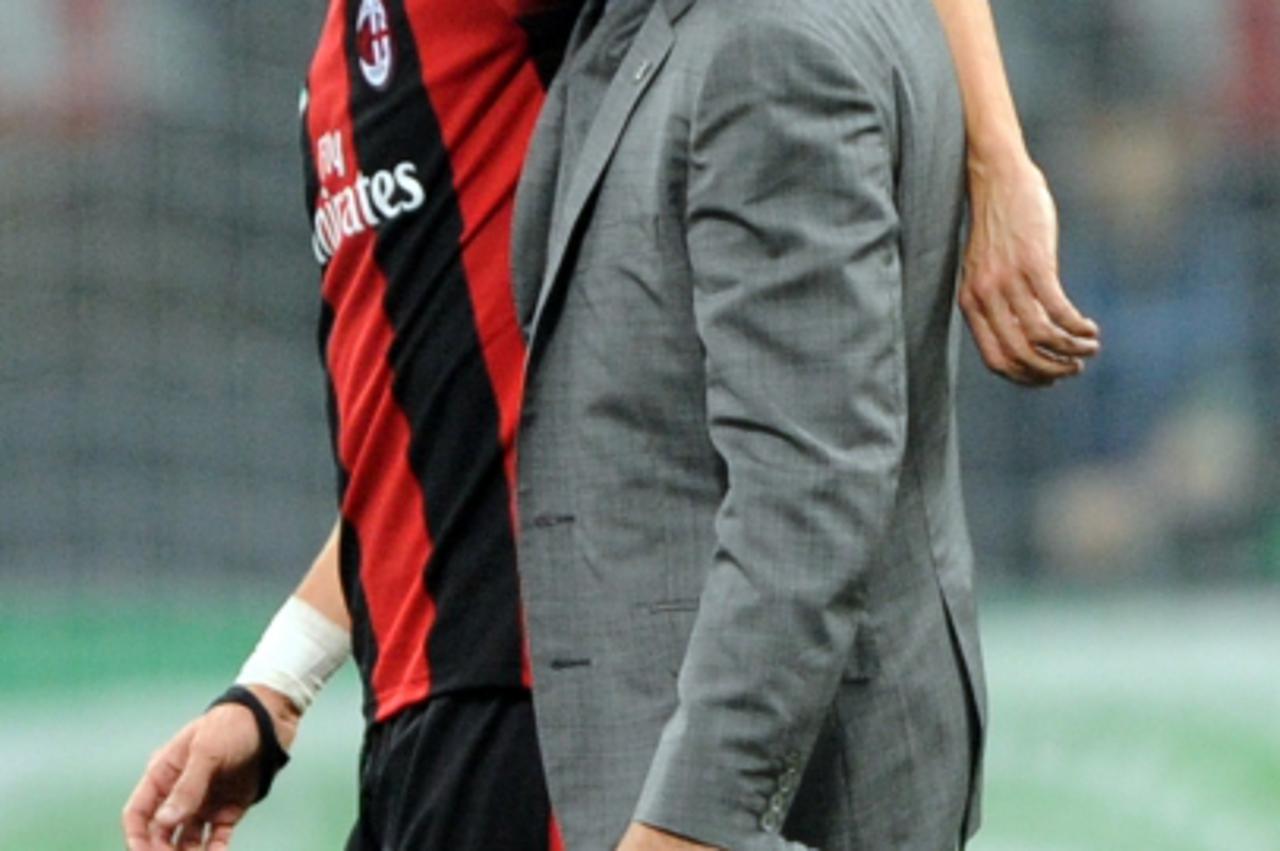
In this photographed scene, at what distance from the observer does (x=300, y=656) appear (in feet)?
6.88

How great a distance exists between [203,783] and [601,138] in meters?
0.62

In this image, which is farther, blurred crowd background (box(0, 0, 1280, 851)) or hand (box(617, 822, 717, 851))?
blurred crowd background (box(0, 0, 1280, 851))

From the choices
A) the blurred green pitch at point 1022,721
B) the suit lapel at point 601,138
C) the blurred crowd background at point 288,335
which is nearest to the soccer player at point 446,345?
the suit lapel at point 601,138

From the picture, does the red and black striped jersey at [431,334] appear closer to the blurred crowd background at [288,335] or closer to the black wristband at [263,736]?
the black wristband at [263,736]

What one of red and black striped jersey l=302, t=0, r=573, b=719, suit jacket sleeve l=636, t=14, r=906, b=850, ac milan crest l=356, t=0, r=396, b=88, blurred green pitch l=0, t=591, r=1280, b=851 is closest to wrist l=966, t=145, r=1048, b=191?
suit jacket sleeve l=636, t=14, r=906, b=850

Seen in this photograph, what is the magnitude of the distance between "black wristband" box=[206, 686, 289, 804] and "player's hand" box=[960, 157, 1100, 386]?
0.67 meters

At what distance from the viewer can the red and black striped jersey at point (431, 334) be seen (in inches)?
69.4

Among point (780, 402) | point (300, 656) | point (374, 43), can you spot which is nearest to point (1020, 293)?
point (780, 402)

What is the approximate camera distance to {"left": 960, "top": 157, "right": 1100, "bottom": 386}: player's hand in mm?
1625

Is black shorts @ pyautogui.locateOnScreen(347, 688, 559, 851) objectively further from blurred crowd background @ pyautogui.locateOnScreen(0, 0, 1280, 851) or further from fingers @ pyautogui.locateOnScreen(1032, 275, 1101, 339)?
blurred crowd background @ pyautogui.locateOnScreen(0, 0, 1280, 851)

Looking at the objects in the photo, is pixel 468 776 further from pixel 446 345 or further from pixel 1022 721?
pixel 1022 721

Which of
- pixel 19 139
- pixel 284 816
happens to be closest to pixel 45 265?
pixel 19 139

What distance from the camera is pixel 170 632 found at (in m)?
4.61

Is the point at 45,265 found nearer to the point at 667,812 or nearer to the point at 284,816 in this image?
the point at 284,816
